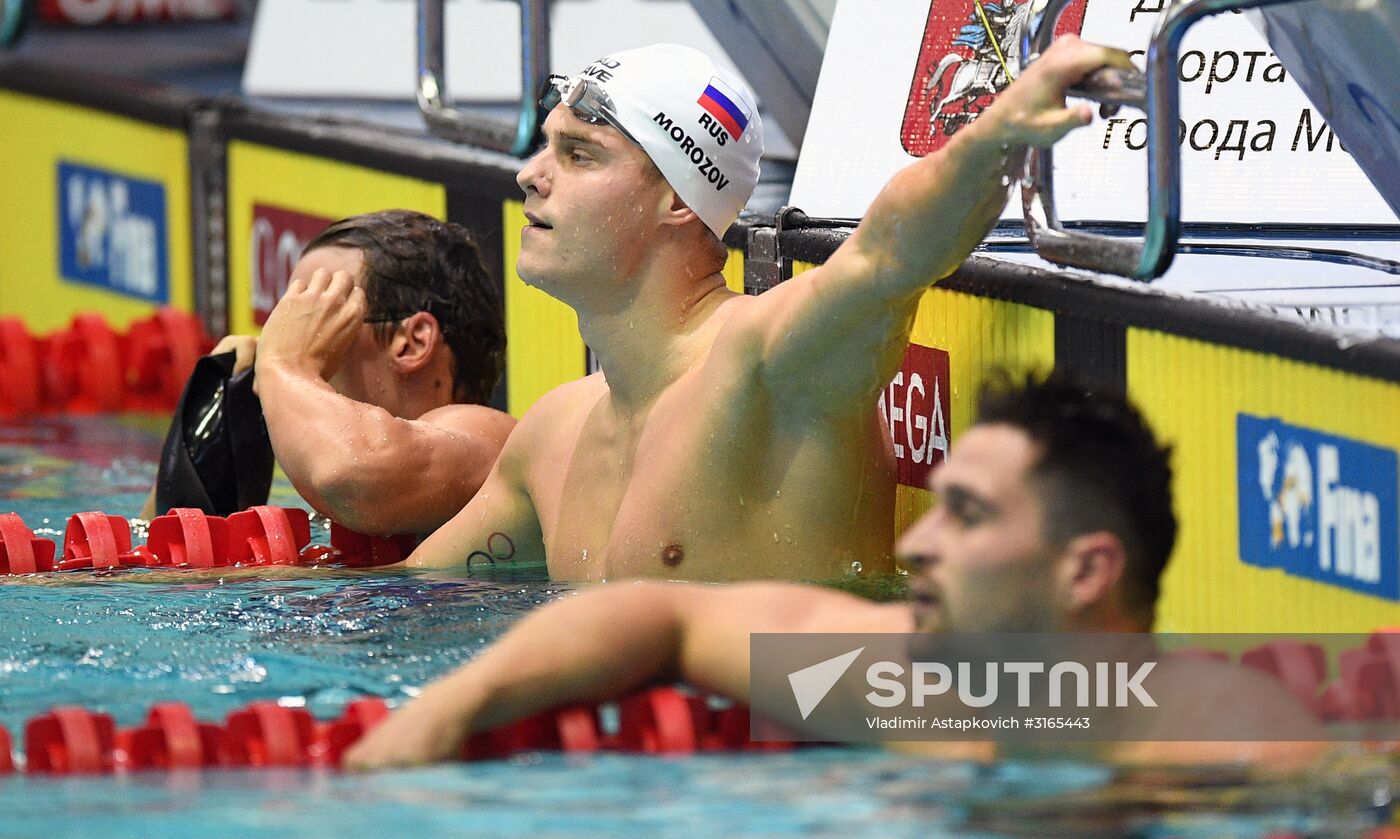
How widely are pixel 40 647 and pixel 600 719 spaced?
98 centimetres

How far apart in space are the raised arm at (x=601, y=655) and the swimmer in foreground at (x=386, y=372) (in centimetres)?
132

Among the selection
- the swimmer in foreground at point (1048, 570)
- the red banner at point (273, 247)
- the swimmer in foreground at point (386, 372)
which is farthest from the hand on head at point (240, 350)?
the swimmer in foreground at point (1048, 570)

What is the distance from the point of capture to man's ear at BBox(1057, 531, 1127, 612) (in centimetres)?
246

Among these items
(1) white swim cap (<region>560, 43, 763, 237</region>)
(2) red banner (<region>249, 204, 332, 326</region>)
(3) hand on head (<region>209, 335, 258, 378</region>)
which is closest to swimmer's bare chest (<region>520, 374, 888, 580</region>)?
(1) white swim cap (<region>560, 43, 763, 237</region>)

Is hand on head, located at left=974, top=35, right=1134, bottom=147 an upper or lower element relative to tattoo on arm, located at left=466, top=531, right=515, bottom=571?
upper

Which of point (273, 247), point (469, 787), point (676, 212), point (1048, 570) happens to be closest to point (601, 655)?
point (469, 787)

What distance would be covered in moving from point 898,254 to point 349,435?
129 cm

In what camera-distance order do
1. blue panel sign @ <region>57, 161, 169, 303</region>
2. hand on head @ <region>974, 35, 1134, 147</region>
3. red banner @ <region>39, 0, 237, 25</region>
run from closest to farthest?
hand on head @ <region>974, 35, 1134, 147</region>, blue panel sign @ <region>57, 161, 169, 303</region>, red banner @ <region>39, 0, 237, 25</region>

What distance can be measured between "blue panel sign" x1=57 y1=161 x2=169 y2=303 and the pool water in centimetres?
360

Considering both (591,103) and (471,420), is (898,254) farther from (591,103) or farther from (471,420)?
(471,420)

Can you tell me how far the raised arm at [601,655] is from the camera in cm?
261

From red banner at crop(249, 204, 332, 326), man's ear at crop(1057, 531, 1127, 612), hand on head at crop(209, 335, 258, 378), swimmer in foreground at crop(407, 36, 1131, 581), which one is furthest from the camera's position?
red banner at crop(249, 204, 332, 326)

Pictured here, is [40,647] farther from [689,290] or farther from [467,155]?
[467,155]

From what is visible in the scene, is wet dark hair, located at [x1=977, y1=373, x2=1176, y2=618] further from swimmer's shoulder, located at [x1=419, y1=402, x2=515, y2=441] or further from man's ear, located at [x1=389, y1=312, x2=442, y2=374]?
man's ear, located at [x1=389, y1=312, x2=442, y2=374]
